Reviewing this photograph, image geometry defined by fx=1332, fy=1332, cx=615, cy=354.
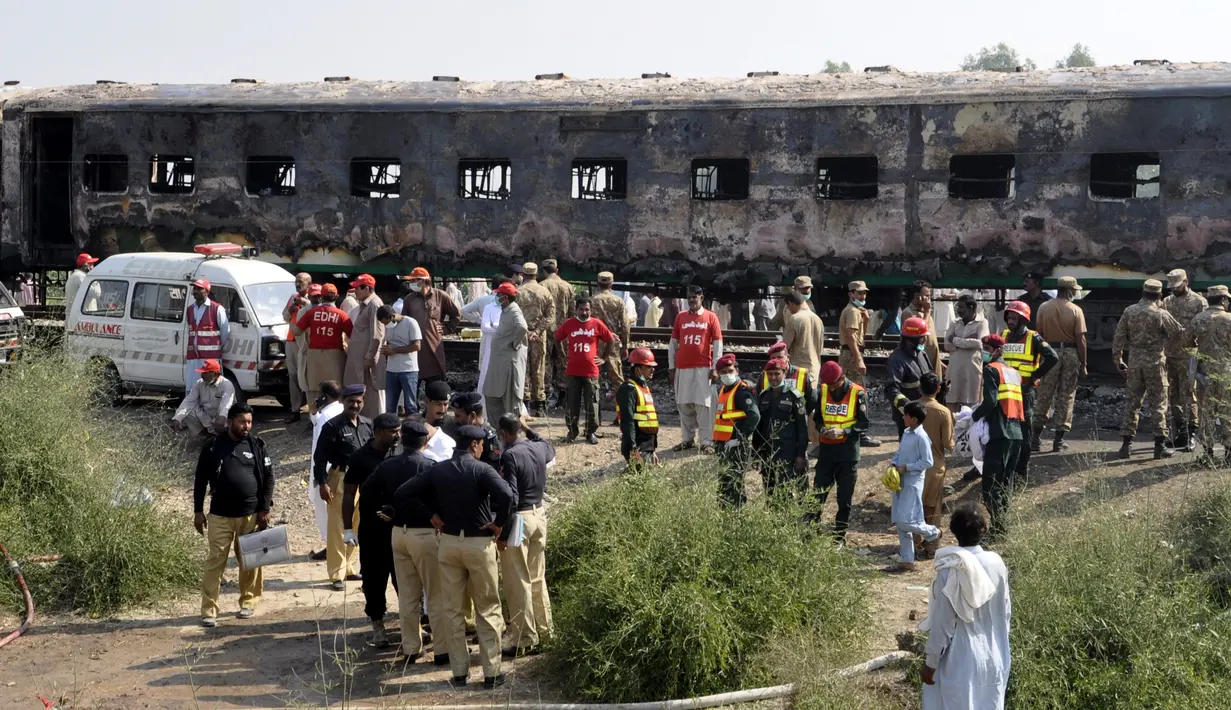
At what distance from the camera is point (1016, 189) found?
14531 mm

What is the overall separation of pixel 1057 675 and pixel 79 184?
47.9ft

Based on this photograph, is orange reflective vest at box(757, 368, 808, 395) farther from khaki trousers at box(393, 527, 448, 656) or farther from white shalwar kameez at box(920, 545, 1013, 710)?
white shalwar kameez at box(920, 545, 1013, 710)

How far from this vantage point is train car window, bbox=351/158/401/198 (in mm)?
16734

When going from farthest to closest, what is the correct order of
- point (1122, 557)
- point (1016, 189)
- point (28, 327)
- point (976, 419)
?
point (28, 327) < point (1016, 189) < point (976, 419) < point (1122, 557)

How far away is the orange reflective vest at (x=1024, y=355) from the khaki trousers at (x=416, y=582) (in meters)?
5.09

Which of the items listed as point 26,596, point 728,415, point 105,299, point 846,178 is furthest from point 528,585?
point 846,178

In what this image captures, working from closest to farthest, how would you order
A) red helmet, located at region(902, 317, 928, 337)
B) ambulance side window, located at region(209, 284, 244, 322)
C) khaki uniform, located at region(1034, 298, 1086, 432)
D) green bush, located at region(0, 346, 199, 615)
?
1. green bush, located at region(0, 346, 199, 615)
2. red helmet, located at region(902, 317, 928, 337)
3. khaki uniform, located at region(1034, 298, 1086, 432)
4. ambulance side window, located at region(209, 284, 244, 322)

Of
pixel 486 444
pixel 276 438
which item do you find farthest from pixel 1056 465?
pixel 276 438

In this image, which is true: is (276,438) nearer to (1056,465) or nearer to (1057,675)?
(1056,465)

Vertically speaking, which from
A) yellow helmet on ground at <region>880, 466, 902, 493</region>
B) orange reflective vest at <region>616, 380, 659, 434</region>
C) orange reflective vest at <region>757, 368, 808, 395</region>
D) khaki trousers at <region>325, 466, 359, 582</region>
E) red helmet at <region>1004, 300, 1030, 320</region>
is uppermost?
red helmet at <region>1004, 300, 1030, 320</region>

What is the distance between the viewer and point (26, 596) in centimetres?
875

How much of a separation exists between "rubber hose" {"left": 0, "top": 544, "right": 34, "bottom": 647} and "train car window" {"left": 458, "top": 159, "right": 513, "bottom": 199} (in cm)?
821

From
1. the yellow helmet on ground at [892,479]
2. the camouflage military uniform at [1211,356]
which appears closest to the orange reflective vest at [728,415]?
the yellow helmet on ground at [892,479]

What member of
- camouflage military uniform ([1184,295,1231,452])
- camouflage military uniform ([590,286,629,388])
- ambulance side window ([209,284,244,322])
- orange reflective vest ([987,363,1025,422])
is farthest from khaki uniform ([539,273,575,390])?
camouflage military uniform ([1184,295,1231,452])
